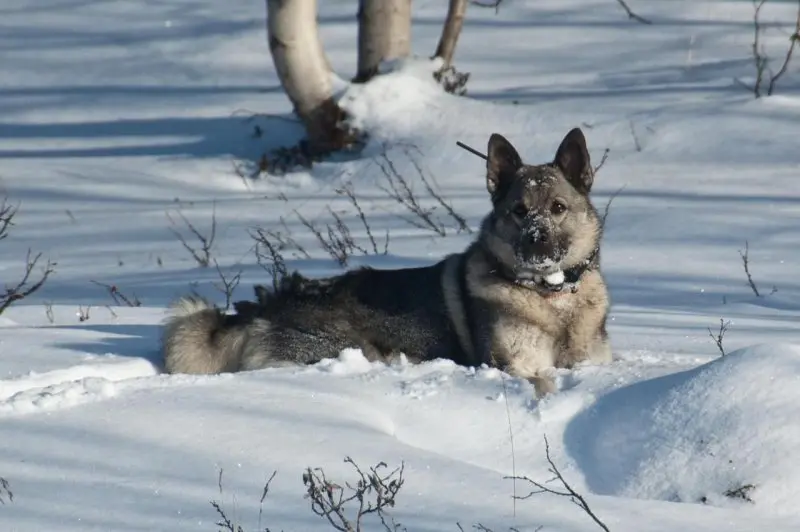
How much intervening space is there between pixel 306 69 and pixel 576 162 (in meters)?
7.27

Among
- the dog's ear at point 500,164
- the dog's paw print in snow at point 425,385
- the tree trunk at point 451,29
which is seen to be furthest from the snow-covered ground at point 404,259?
the dog's ear at point 500,164

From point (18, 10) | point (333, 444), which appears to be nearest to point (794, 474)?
point (333, 444)

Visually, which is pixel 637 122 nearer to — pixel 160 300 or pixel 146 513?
pixel 160 300

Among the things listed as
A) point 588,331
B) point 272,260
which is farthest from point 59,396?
point 272,260

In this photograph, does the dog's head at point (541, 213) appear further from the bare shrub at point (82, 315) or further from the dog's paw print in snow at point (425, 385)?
the bare shrub at point (82, 315)

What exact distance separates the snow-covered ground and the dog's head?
65 centimetres

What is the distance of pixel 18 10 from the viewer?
22625 millimetres

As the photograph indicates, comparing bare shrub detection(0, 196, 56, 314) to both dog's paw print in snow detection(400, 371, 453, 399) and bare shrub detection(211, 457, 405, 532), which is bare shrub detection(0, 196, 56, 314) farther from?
bare shrub detection(211, 457, 405, 532)

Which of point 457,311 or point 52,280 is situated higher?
point 457,311

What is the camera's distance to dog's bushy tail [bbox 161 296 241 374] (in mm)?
6203

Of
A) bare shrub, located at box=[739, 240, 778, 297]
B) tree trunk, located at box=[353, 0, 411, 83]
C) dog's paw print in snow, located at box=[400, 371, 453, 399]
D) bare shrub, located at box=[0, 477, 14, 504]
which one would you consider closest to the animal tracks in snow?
bare shrub, located at box=[0, 477, 14, 504]

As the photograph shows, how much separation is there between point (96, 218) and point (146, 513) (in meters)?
8.58

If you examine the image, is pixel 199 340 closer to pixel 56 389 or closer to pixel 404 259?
pixel 56 389

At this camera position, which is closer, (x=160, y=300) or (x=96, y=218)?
(x=160, y=300)
